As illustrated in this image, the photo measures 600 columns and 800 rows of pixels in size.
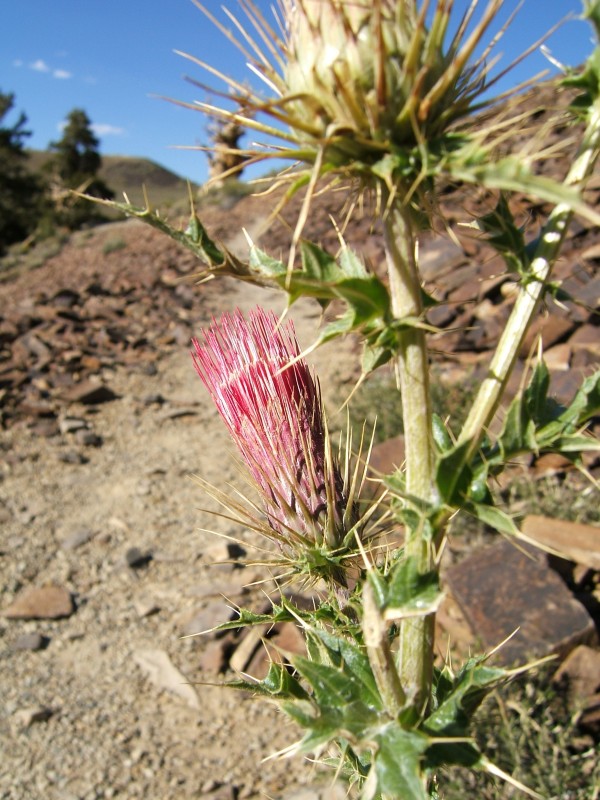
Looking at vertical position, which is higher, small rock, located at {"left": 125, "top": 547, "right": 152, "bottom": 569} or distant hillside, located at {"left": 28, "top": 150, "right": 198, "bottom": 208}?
distant hillside, located at {"left": 28, "top": 150, "right": 198, "bottom": 208}

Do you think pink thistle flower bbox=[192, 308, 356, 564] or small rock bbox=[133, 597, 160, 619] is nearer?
pink thistle flower bbox=[192, 308, 356, 564]

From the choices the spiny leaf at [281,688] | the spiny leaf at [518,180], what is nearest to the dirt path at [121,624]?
the spiny leaf at [281,688]

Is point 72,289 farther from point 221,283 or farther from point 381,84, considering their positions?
point 381,84

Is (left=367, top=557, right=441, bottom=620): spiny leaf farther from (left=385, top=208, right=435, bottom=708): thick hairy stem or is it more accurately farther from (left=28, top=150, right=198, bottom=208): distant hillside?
(left=28, top=150, right=198, bottom=208): distant hillside

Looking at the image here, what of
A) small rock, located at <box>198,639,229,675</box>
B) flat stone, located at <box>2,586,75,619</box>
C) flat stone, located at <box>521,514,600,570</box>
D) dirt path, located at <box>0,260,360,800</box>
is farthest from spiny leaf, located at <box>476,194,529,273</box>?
flat stone, located at <box>2,586,75,619</box>

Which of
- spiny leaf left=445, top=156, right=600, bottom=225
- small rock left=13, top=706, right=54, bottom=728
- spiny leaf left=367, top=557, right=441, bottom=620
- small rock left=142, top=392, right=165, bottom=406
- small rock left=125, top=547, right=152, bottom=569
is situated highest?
spiny leaf left=445, top=156, right=600, bottom=225

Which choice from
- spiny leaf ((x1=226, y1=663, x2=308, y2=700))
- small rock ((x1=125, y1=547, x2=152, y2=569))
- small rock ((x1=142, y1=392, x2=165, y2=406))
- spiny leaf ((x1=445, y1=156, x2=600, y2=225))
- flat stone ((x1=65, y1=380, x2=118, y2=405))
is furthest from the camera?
small rock ((x1=142, y1=392, x2=165, y2=406))

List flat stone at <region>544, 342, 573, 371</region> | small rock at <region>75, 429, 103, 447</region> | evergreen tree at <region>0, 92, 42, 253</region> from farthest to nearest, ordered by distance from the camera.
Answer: evergreen tree at <region>0, 92, 42, 253</region> → small rock at <region>75, 429, 103, 447</region> → flat stone at <region>544, 342, 573, 371</region>

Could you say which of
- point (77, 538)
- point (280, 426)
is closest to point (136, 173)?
point (77, 538)
